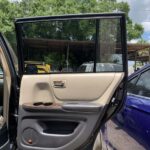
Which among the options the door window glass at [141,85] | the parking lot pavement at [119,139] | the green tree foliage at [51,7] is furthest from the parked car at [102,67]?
the green tree foliage at [51,7]

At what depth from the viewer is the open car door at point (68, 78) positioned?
3.68 m

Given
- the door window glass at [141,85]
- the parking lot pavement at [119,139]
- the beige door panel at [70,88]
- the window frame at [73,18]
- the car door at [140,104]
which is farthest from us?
the door window glass at [141,85]

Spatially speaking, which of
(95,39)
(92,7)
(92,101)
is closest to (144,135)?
(92,101)

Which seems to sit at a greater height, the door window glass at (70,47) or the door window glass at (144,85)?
the door window glass at (70,47)

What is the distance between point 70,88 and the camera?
12.3ft

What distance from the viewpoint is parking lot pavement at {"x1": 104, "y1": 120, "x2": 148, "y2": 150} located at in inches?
179

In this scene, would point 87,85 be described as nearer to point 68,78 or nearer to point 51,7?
point 68,78

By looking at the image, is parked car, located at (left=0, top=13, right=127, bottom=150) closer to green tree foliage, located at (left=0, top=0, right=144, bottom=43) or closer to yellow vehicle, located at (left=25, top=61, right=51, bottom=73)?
yellow vehicle, located at (left=25, top=61, right=51, bottom=73)

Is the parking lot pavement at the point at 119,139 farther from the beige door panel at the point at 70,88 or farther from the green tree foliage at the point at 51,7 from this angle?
the green tree foliage at the point at 51,7

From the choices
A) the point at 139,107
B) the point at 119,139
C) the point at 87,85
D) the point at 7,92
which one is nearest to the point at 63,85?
the point at 87,85

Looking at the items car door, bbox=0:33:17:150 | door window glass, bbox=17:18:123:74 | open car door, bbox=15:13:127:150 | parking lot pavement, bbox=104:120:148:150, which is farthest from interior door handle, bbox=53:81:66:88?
parking lot pavement, bbox=104:120:148:150

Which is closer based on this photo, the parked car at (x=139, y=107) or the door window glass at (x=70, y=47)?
the door window glass at (x=70, y=47)

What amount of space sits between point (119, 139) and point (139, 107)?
0.91 metres

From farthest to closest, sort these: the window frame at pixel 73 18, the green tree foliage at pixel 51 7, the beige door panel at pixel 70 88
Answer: the green tree foliage at pixel 51 7
the beige door panel at pixel 70 88
the window frame at pixel 73 18
